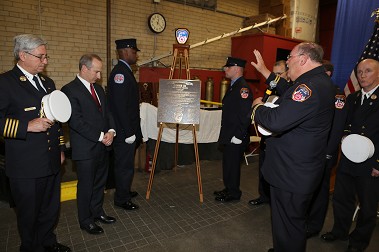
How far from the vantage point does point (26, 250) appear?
215cm

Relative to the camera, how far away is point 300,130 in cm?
196

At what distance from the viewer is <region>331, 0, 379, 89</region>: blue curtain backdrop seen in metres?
3.92

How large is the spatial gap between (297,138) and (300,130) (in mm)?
65

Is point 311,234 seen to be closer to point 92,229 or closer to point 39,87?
point 92,229

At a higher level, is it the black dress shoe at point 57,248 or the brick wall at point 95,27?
the brick wall at point 95,27

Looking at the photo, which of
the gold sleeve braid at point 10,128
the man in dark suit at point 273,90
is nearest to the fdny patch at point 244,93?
the man in dark suit at point 273,90

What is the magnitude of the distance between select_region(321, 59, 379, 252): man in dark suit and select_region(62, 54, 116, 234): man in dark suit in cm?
253

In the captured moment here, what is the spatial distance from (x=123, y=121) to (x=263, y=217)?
213 centimetres

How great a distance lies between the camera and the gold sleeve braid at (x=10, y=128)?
1866 mm

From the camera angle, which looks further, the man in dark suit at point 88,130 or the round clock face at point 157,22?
the round clock face at point 157,22

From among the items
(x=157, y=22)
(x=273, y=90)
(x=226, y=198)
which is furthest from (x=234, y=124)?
(x=157, y=22)

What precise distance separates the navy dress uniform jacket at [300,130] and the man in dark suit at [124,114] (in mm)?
1613

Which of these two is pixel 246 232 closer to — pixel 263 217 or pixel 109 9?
pixel 263 217

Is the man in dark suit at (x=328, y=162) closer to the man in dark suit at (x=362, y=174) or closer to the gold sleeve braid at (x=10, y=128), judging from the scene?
the man in dark suit at (x=362, y=174)
